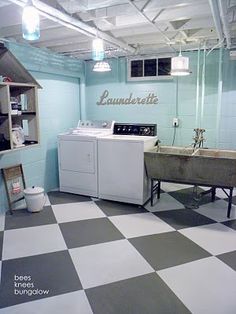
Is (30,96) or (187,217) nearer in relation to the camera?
(30,96)

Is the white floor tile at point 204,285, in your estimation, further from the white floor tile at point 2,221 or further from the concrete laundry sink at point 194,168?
the white floor tile at point 2,221

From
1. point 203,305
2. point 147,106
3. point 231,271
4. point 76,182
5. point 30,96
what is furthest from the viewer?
point 147,106

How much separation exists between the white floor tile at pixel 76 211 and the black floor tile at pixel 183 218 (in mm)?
833

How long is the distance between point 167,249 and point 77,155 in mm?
2165

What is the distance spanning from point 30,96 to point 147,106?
7.54 feet

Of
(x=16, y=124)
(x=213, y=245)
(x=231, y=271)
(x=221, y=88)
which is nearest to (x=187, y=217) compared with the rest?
(x=213, y=245)

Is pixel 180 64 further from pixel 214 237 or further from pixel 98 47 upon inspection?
pixel 214 237

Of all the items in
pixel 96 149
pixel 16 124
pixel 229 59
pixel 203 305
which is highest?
pixel 229 59

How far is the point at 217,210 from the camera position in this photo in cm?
375

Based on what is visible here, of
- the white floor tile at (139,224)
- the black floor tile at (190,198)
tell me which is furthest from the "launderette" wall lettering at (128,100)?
the white floor tile at (139,224)

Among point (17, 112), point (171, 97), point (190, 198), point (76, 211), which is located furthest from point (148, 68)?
point (76, 211)

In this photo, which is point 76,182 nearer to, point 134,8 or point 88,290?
point 88,290

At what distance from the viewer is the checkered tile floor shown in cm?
201

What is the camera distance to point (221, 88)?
436 centimetres
